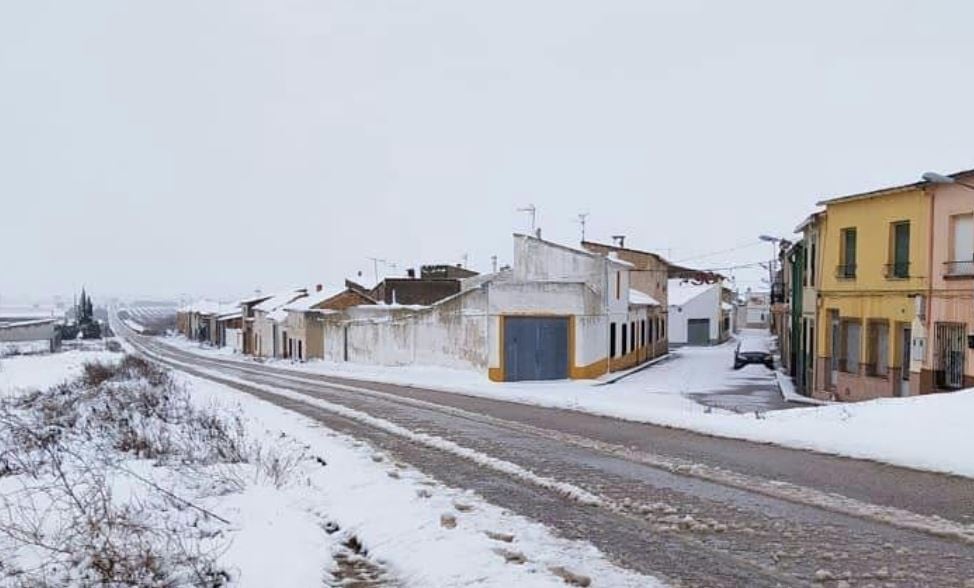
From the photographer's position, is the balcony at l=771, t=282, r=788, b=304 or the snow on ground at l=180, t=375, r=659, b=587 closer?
the snow on ground at l=180, t=375, r=659, b=587

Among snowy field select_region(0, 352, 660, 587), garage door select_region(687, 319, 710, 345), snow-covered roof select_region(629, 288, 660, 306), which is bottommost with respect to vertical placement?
garage door select_region(687, 319, 710, 345)

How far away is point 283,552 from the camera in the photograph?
6.40 m

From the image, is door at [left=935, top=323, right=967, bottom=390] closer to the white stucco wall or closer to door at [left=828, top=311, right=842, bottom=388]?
door at [left=828, top=311, right=842, bottom=388]

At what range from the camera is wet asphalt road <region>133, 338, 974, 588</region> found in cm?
600

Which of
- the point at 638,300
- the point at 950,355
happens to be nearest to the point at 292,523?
the point at 950,355

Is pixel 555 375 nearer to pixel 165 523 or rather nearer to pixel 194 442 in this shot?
pixel 194 442

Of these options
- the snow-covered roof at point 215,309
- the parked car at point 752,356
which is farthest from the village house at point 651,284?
the snow-covered roof at point 215,309

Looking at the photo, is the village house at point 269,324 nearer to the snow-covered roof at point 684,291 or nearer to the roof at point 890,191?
the snow-covered roof at point 684,291

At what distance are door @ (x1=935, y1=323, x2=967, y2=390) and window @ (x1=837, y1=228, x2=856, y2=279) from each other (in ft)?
14.1

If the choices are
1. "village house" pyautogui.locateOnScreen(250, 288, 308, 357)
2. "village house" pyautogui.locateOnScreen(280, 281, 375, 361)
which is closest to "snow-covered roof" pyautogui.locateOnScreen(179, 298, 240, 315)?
"village house" pyautogui.locateOnScreen(250, 288, 308, 357)

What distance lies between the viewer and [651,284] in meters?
51.3

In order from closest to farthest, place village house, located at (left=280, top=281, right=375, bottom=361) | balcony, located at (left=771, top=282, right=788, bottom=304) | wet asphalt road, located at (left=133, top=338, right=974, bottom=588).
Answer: wet asphalt road, located at (left=133, top=338, right=974, bottom=588) < balcony, located at (left=771, top=282, right=788, bottom=304) < village house, located at (left=280, top=281, right=375, bottom=361)

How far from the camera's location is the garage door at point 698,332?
226 feet

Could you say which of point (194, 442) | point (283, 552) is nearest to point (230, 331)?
point (194, 442)
